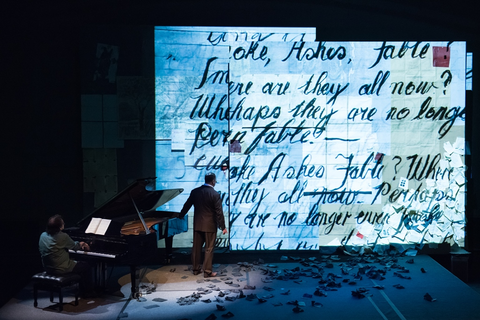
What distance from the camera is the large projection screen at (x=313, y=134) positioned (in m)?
7.38

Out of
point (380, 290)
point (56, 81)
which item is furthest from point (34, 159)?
point (380, 290)

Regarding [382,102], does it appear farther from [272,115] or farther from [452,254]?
[452,254]

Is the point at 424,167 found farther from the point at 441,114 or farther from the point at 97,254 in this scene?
the point at 97,254

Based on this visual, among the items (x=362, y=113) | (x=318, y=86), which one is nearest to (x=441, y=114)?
(x=362, y=113)

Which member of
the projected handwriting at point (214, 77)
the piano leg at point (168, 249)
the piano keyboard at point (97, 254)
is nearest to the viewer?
the piano keyboard at point (97, 254)

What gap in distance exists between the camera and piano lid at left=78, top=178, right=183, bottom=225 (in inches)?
220

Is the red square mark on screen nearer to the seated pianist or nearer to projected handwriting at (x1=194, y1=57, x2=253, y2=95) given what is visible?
projected handwriting at (x1=194, y1=57, x2=253, y2=95)

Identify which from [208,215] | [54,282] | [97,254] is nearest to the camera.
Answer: [54,282]

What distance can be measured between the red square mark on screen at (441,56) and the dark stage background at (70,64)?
0.83 feet

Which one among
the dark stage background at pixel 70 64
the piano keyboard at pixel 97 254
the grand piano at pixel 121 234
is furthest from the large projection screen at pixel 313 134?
the piano keyboard at pixel 97 254

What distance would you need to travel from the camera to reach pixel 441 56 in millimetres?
7426

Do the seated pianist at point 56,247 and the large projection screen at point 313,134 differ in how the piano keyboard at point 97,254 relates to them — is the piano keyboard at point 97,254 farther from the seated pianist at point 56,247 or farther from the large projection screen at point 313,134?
the large projection screen at point 313,134

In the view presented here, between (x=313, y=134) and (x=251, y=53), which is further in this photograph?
(x=313, y=134)

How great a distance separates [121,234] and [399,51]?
5.27m
